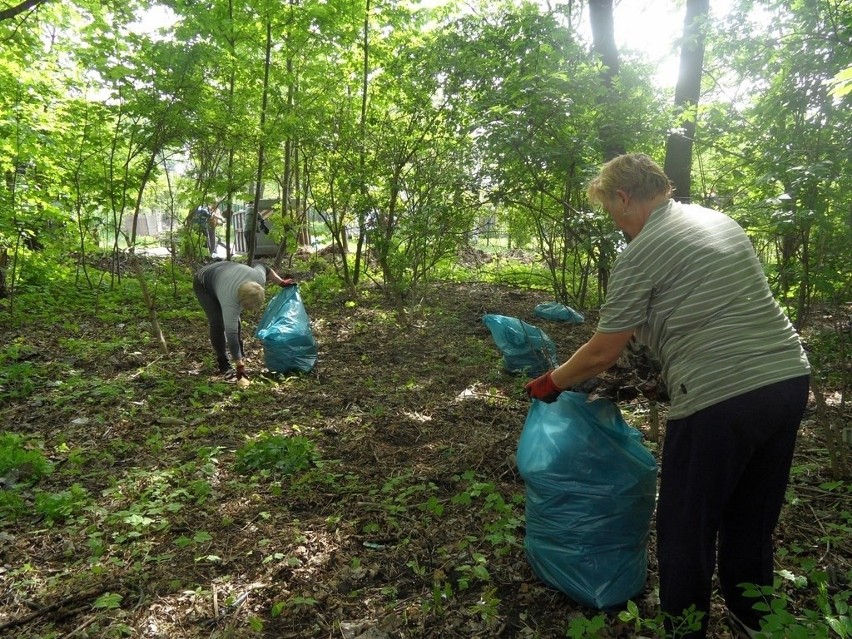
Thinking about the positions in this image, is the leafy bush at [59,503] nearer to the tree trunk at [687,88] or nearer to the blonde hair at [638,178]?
the blonde hair at [638,178]

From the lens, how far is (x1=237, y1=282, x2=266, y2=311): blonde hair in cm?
482

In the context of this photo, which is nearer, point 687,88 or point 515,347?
point 515,347

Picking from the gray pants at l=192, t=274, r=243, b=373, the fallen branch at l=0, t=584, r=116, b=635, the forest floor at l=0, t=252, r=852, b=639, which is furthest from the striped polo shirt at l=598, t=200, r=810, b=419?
the gray pants at l=192, t=274, r=243, b=373

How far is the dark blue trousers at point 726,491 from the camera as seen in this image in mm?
1645

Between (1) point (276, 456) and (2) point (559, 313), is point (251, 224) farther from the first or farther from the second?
(1) point (276, 456)

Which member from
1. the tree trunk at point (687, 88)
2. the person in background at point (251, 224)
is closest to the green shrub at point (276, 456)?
the tree trunk at point (687, 88)

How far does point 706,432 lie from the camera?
166 centimetres

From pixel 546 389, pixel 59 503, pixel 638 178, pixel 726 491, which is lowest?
pixel 59 503

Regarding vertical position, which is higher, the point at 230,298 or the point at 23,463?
the point at 230,298

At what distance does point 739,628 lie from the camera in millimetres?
1879

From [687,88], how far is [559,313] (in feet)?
9.36

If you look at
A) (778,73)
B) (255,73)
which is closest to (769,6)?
(778,73)

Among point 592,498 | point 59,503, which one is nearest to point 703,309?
point 592,498

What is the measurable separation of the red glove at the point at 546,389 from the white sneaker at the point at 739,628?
0.92 meters
